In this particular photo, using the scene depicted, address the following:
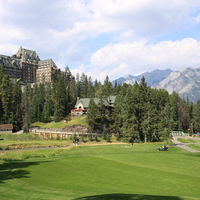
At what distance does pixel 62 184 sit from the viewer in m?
17.1

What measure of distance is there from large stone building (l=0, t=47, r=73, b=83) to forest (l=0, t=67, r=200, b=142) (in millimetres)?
54828

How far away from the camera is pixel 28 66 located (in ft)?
595

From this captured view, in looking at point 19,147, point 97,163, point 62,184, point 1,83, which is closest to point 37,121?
point 1,83

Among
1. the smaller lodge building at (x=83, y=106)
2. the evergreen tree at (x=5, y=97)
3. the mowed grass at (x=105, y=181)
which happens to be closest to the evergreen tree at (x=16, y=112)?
the evergreen tree at (x=5, y=97)

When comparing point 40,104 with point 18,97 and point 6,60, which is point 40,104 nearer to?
point 18,97

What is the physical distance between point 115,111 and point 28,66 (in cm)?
12560

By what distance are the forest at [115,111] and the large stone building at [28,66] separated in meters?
54.8

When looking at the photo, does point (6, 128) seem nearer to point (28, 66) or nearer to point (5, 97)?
point (5, 97)

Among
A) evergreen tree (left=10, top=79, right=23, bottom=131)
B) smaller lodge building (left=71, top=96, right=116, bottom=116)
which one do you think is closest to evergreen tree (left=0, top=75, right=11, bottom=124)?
evergreen tree (left=10, top=79, right=23, bottom=131)

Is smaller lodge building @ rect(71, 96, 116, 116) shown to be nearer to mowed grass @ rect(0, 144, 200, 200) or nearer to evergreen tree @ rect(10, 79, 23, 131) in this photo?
evergreen tree @ rect(10, 79, 23, 131)

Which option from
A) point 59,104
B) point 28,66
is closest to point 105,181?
point 59,104

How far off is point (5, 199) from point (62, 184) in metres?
5.12

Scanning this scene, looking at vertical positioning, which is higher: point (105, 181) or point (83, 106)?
point (83, 106)

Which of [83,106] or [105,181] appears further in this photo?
[83,106]
